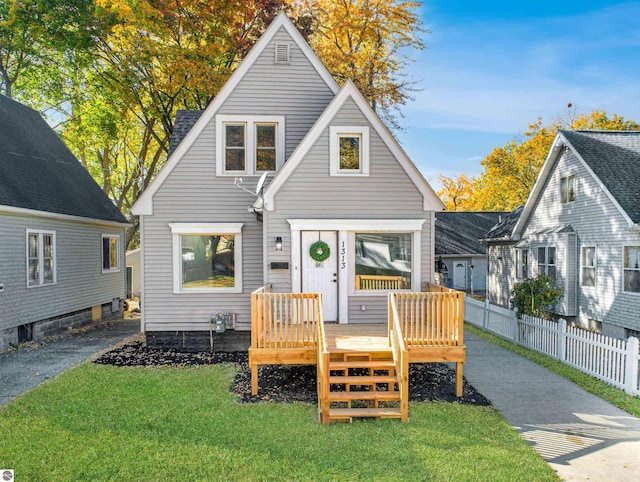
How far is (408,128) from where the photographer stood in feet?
72.5

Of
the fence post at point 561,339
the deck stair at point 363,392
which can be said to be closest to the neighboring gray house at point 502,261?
the fence post at point 561,339

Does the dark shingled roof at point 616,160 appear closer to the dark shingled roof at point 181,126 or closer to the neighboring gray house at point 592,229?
the neighboring gray house at point 592,229

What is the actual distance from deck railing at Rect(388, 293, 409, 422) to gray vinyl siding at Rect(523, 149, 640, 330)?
8.60 meters

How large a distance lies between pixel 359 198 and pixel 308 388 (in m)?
4.22

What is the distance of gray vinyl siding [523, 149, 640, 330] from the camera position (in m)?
12.8

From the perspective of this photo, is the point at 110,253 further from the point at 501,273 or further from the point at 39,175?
the point at 501,273

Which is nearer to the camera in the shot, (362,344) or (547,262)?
(362,344)

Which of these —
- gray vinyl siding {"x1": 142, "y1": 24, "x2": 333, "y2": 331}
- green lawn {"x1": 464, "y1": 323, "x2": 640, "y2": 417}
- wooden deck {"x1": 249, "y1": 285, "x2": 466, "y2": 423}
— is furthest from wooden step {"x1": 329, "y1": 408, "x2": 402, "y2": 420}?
gray vinyl siding {"x1": 142, "y1": 24, "x2": 333, "y2": 331}

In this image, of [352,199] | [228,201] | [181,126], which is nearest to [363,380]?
[352,199]

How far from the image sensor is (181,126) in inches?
500

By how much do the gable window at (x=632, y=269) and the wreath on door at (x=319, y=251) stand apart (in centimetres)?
892

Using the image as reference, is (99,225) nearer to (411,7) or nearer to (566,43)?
(411,7)

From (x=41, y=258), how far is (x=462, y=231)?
74.2 feet

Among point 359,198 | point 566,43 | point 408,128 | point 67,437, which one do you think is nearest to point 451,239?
point 408,128
